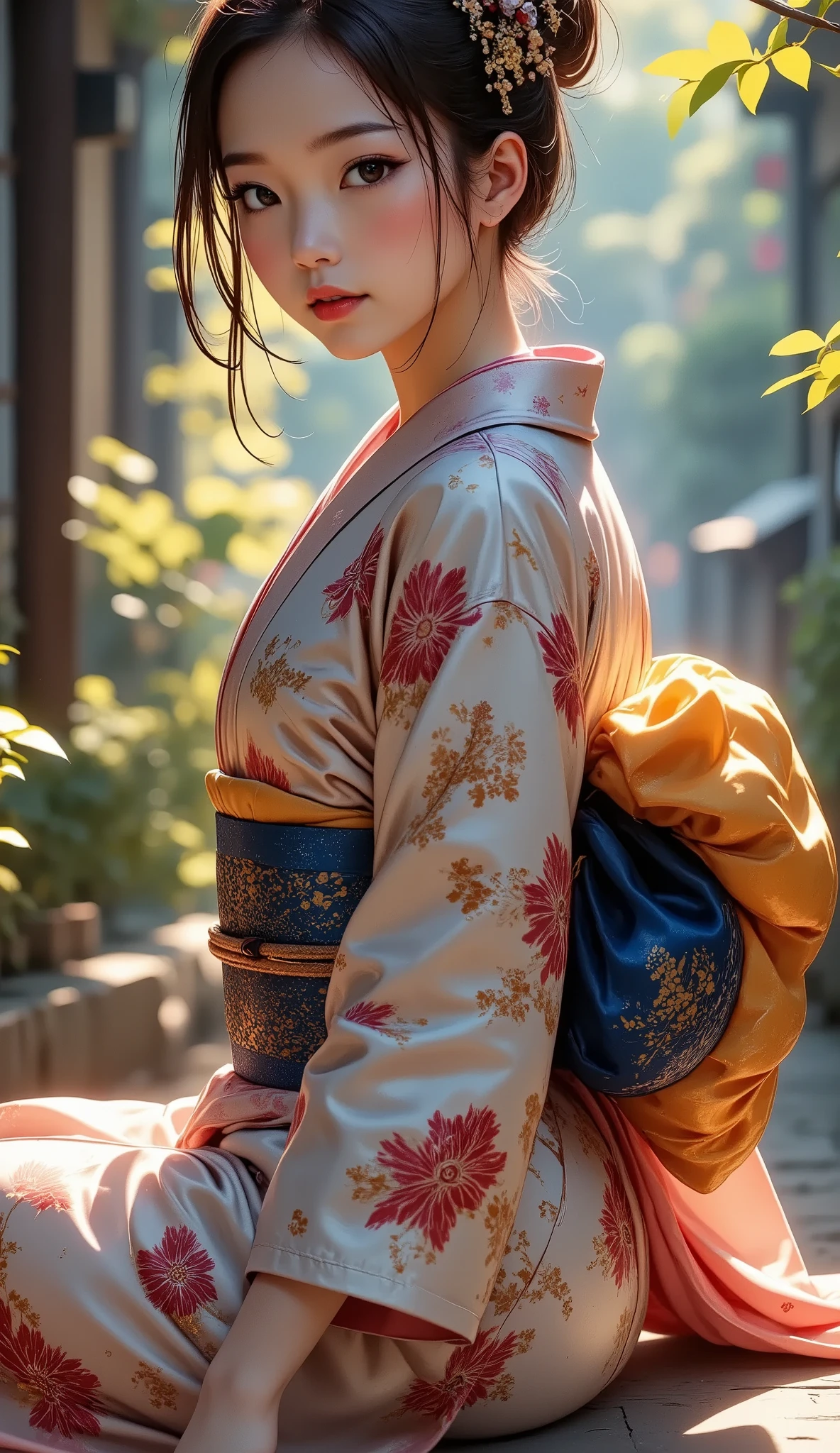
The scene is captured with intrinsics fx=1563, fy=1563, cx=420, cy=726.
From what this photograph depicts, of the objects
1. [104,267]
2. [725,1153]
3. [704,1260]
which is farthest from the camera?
[104,267]

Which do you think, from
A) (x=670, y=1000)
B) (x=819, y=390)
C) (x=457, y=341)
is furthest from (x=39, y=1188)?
(x=819, y=390)

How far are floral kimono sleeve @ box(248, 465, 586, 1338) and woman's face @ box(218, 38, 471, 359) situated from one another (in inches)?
12.4

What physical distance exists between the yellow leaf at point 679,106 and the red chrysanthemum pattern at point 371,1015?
2.98 feet

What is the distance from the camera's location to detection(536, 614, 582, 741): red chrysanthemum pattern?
1500mm

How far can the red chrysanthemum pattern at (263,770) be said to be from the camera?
160 centimetres

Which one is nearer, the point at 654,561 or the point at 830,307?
the point at 830,307

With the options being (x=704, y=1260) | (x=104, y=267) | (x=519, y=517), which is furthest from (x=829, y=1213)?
(x=104, y=267)

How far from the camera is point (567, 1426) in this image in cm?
157

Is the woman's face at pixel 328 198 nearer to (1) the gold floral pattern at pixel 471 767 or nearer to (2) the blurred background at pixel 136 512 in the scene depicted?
(2) the blurred background at pixel 136 512

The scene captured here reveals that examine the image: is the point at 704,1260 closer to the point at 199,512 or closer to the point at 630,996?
the point at 630,996

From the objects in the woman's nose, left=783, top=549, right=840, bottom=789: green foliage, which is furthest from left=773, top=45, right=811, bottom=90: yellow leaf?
left=783, top=549, right=840, bottom=789: green foliage

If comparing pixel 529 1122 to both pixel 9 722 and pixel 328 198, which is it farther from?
pixel 328 198

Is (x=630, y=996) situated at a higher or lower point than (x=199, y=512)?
lower

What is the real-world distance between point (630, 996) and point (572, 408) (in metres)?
0.66
